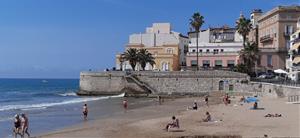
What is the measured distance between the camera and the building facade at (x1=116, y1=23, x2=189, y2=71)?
90000mm

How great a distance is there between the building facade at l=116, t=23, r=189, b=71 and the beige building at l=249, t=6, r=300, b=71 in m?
19.2

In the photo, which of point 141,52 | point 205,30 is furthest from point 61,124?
point 205,30

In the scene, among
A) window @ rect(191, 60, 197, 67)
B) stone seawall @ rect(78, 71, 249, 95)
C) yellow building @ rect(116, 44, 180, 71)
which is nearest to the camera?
stone seawall @ rect(78, 71, 249, 95)

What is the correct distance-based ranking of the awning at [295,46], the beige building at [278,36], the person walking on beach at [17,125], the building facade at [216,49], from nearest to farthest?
the person walking on beach at [17,125] → the awning at [295,46] → the beige building at [278,36] → the building facade at [216,49]

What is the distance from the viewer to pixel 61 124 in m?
37.3

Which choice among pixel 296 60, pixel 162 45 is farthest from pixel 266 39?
pixel 162 45

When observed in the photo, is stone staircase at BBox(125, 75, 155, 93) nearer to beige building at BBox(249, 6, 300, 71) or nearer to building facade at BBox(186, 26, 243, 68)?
building facade at BBox(186, 26, 243, 68)

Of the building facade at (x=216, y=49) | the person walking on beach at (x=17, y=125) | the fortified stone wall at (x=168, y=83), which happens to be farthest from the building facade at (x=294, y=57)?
the person walking on beach at (x=17, y=125)

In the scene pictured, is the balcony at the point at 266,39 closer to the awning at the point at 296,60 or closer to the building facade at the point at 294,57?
the building facade at the point at 294,57

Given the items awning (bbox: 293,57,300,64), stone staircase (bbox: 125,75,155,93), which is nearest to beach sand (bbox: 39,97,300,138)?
awning (bbox: 293,57,300,64)

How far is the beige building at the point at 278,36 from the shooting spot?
73312mm

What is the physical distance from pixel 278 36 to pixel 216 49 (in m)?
19.5

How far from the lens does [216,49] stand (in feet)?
303

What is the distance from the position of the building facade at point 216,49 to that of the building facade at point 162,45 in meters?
2.90
